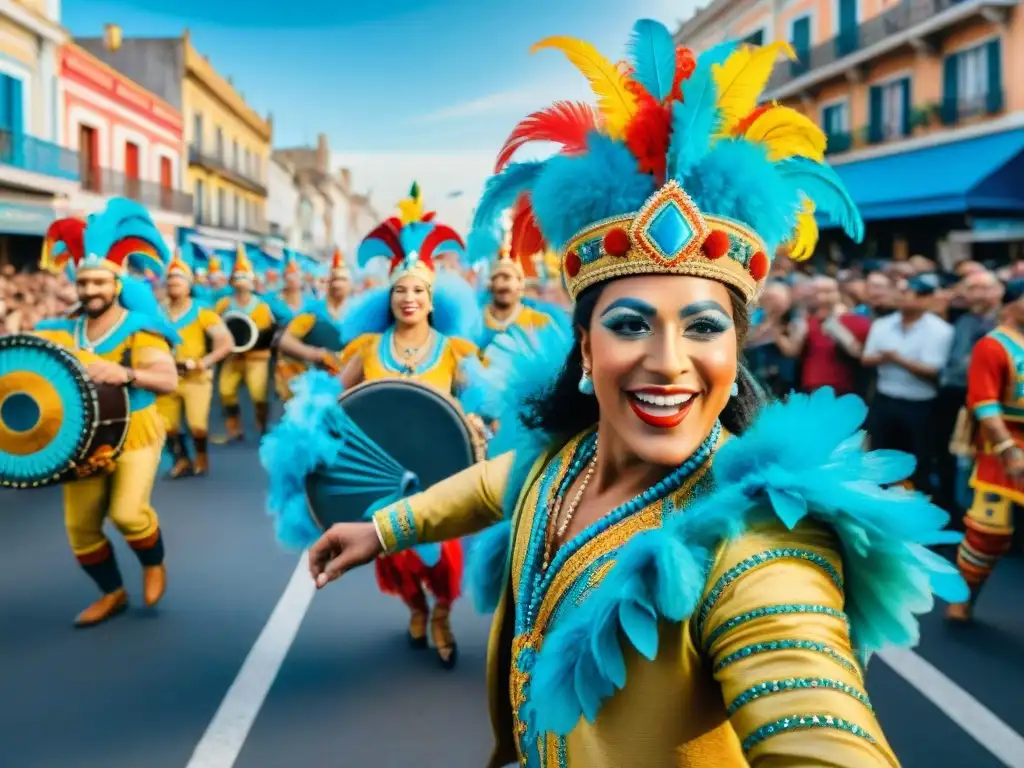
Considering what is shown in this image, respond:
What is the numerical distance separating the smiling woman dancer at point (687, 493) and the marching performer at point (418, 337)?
2.57 meters

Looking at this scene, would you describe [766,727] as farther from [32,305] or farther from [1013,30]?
[1013,30]

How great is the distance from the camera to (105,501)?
5043 millimetres

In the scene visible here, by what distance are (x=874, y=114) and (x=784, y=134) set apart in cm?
2329

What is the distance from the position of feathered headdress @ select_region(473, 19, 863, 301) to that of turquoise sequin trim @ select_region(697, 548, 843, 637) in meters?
0.48

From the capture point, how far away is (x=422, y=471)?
3932 millimetres

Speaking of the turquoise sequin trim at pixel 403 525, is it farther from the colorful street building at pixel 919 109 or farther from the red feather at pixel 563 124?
the colorful street building at pixel 919 109

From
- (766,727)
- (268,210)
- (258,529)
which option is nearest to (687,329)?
(766,727)

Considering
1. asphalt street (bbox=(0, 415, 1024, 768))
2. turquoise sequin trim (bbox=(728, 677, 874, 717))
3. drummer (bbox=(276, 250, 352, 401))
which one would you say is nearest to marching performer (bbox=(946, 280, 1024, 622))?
asphalt street (bbox=(0, 415, 1024, 768))

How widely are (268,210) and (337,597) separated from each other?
52.4 meters

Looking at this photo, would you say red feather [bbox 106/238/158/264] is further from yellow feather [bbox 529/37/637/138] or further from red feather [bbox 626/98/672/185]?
red feather [bbox 626/98/672/185]

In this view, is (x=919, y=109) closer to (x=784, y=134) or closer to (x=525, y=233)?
(x=525, y=233)

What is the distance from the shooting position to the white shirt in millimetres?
6469

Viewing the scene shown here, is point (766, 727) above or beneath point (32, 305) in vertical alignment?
beneath

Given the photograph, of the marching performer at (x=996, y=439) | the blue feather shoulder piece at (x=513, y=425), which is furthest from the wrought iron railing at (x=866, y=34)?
the blue feather shoulder piece at (x=513, y=425)
